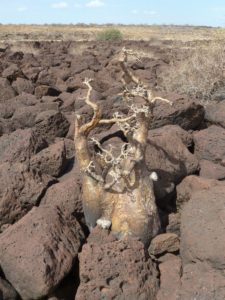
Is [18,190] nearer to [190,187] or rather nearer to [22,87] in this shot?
[190,187]

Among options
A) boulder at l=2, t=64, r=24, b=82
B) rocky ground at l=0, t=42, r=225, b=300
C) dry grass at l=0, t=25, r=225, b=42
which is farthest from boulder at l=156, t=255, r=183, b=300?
dry grass at l=0, t=25, r=225, b=42

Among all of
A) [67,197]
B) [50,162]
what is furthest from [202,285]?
[50,162]

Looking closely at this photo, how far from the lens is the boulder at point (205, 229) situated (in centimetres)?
362

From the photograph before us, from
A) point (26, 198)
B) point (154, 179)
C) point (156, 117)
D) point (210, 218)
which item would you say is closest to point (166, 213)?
point (154, 179)

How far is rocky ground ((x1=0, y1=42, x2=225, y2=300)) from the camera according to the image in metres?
3.62

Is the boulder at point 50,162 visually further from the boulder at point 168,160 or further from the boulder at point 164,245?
the boulder at point 164,245

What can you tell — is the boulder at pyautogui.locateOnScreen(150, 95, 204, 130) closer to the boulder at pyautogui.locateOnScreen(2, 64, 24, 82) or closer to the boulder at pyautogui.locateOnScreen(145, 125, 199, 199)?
the boulder at pyautogui.locateOnScreen(145, 125, 199, 199)

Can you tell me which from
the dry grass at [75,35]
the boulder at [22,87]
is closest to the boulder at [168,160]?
the boulder at [22,87]

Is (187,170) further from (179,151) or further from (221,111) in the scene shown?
(221,111)

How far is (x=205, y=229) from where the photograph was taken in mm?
3777

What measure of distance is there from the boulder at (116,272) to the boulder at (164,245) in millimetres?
251

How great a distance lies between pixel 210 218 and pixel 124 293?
790 mm

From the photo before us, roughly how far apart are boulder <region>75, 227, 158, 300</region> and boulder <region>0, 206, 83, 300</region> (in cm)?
18

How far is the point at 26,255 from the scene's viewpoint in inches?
148
